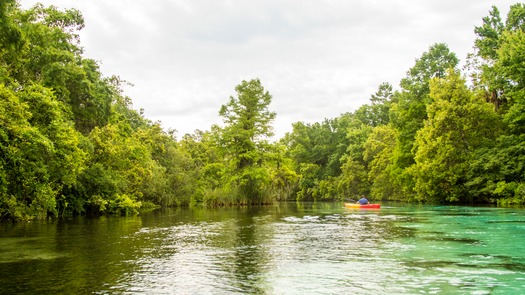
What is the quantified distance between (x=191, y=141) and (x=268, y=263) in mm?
59860

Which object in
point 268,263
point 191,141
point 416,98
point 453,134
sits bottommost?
point 268,263

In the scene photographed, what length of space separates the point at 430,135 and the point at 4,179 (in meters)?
39.4

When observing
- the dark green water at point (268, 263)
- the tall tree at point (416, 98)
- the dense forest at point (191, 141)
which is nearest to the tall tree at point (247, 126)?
the dense forest at point (191, 141)

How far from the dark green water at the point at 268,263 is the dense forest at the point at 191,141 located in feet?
18.1

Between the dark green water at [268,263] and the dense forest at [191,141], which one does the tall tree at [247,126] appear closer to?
the dense forest at [191,141]

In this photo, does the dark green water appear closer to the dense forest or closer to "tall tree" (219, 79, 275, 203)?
the dense forest

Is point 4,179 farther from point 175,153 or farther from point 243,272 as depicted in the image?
point 175,153

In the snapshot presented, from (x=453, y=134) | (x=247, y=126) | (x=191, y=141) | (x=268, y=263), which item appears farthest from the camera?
(x=191, y=141)

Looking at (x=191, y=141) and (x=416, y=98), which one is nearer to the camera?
(x=416, y=98)

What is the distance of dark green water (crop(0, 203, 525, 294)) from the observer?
8.28 meters

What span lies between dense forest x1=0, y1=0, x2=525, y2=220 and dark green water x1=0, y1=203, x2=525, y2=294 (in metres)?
5.51

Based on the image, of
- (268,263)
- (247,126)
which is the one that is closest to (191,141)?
(247,126)

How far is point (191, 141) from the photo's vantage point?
228 ft

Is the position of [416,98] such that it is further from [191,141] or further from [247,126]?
[191,141]
